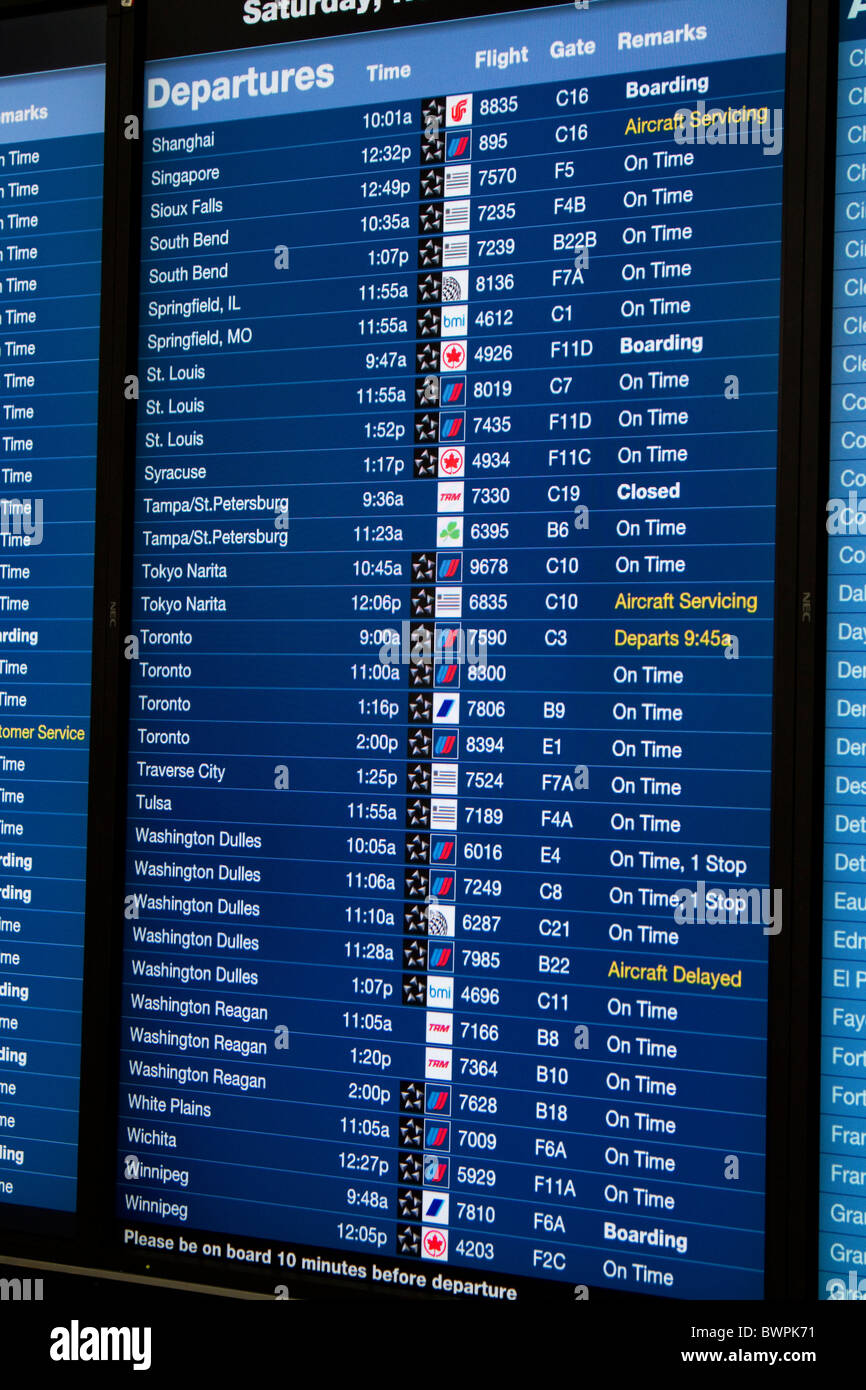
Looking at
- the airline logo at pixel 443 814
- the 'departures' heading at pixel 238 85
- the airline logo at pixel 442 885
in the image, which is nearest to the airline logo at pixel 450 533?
the airline logo at pixel 443 814

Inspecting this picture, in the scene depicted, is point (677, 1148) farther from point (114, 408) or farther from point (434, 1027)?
point (114, 408)

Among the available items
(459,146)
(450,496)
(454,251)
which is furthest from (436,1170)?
(459,146)

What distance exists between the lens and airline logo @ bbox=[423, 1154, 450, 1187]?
1745 millimetres

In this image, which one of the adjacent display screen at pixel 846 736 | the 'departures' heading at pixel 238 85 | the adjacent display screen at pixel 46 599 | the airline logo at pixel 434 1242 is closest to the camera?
the adjacent display screen at pixel 846 736

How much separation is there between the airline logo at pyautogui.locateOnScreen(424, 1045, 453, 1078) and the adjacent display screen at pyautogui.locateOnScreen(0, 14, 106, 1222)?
586 mm

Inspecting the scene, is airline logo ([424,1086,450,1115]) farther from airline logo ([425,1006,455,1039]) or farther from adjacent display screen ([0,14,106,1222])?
adjacent display screen ([0,14,106,1222])

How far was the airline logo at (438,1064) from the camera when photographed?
1754mm

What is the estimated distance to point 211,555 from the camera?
1.93 meters

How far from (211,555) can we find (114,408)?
0.29 metres

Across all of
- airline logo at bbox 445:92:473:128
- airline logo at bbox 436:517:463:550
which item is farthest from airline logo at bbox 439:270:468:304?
airline logo at bbox 436:517:463:550

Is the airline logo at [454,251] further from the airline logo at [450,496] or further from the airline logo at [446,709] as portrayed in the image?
the airline logo at [446,709]

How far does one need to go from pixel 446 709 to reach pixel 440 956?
0.34m

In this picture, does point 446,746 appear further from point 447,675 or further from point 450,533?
point 450,533
